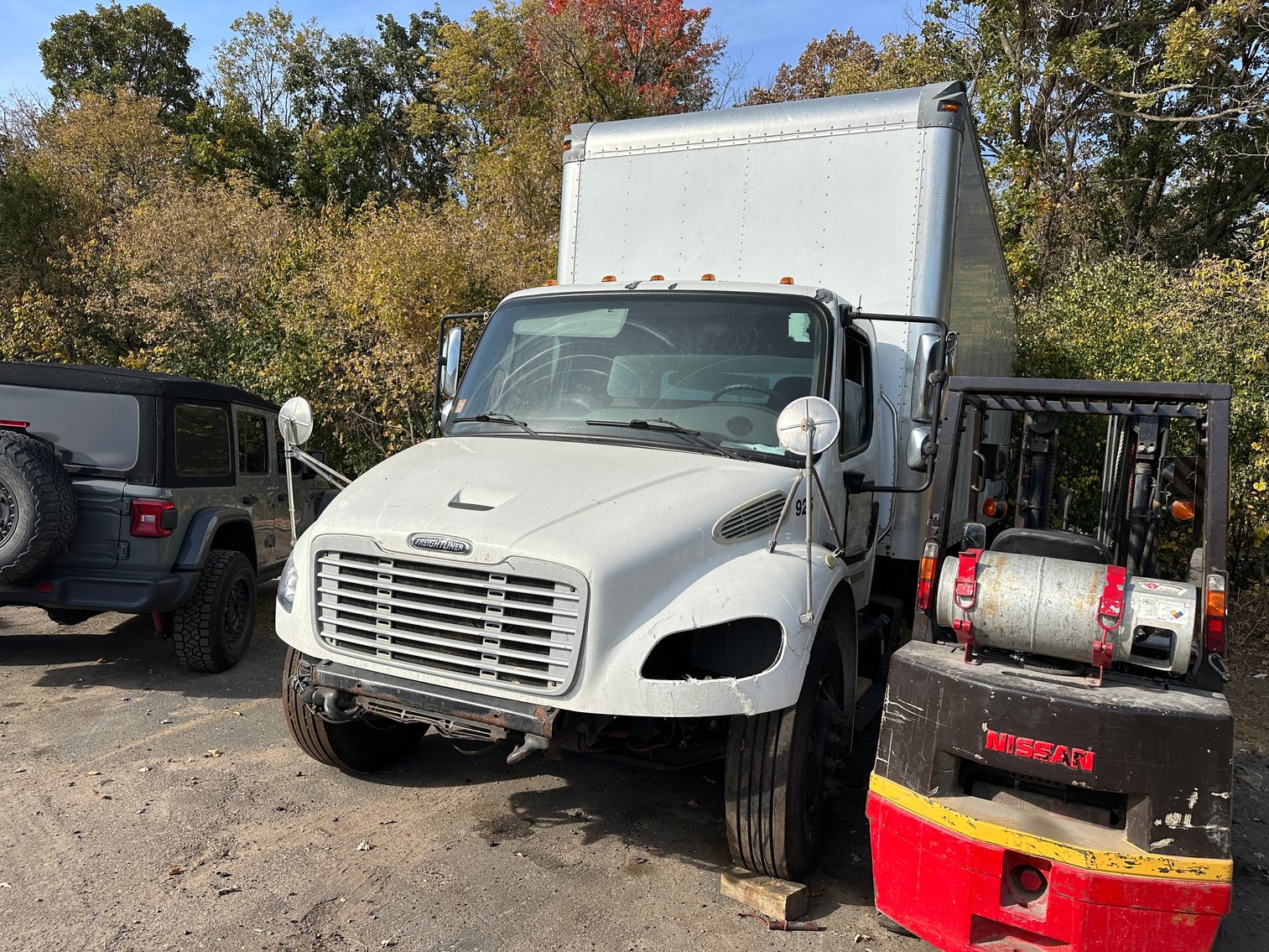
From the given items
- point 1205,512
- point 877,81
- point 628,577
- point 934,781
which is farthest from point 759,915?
point 877,81

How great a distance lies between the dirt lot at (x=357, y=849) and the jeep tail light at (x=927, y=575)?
1274 mm

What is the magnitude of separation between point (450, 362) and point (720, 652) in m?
2.63

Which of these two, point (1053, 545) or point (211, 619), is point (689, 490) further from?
point (211, 619)

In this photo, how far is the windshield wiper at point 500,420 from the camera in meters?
4.28

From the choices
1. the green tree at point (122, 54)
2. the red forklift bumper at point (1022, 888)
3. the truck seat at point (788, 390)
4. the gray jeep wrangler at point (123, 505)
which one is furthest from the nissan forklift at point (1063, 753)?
the green tree at point (122, 54)

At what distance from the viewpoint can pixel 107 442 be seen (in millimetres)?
5723

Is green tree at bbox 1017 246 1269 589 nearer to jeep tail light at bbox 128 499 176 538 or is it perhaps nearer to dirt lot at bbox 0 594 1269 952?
dirt lot at bbox 0 594 1269 952

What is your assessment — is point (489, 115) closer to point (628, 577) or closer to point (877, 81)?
point (877, 81)

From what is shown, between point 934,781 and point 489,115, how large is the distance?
76.7 ft

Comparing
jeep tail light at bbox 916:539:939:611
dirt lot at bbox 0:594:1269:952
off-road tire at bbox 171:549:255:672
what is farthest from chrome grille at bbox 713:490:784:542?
off-road tire at bbox 171:549:255:672

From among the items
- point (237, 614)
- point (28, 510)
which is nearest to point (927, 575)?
point (28, 510)

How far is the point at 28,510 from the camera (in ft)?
16.9

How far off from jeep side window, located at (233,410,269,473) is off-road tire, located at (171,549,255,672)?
2.99 feet

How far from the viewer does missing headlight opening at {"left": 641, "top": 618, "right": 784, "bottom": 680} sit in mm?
3422
